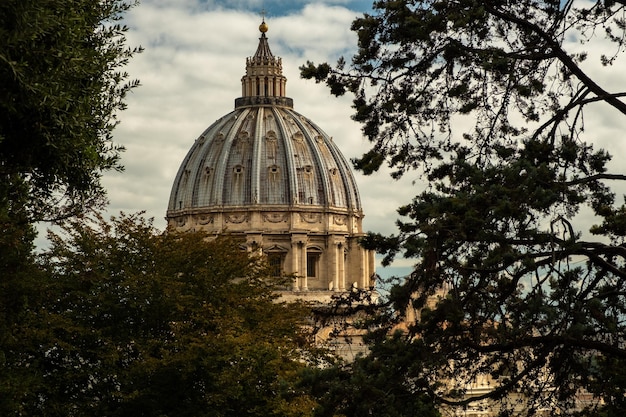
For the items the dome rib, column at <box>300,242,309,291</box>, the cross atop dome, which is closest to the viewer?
column at <box>300,242,309,291</box>

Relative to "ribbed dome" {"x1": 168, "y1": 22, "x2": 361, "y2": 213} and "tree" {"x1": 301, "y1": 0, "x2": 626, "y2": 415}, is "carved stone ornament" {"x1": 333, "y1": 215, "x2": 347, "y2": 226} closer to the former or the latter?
"ribbed dome" {"x1": 168, "y1": 22, "x2": 361, "y2": 213}

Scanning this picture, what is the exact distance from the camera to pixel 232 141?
128 m

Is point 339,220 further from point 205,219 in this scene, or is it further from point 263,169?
point 205,219

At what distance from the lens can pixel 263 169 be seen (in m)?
127

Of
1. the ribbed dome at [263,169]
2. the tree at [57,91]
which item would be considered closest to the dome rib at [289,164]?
the ribbed dome at [263,169]

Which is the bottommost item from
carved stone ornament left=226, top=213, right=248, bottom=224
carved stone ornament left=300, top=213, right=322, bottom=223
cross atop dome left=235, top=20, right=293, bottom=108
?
carved stone ornament left=226, top=213, right=248, bottom=224

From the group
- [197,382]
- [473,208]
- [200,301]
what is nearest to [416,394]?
[473,208]

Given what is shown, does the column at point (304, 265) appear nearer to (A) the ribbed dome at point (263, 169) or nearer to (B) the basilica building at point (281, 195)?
(B) the basilica building at point (281, 195)

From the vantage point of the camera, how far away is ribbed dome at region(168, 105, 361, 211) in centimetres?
12562

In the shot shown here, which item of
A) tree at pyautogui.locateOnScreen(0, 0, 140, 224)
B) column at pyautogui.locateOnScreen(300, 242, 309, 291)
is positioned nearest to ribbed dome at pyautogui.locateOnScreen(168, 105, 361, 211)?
column at pyautogui.locateOnScreen(300, 242, 309, 291)

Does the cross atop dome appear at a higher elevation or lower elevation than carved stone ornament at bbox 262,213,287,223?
higher

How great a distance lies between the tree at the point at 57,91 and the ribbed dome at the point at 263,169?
345 feet

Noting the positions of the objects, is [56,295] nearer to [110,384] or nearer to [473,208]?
[110,384]

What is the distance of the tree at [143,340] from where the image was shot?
1242 inches
